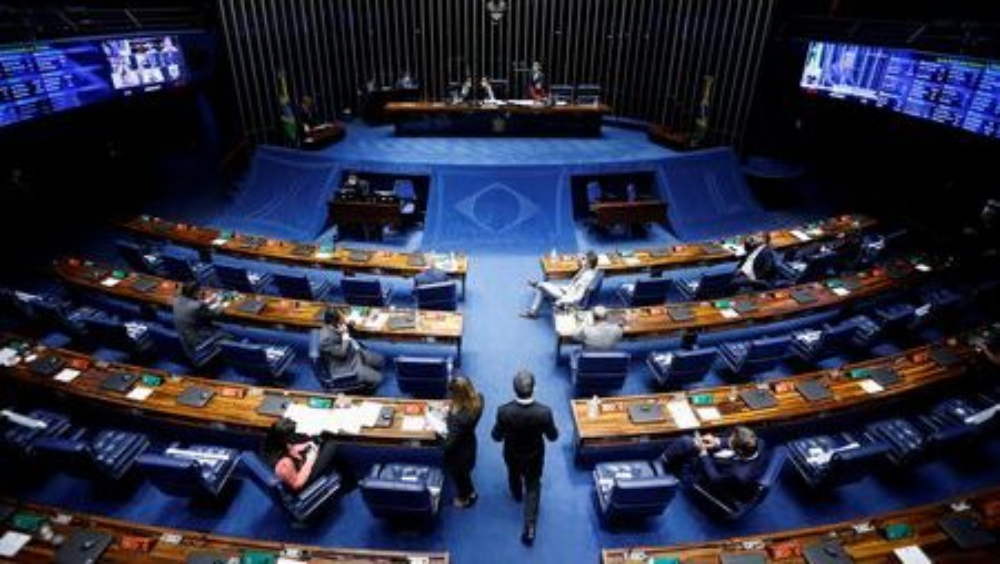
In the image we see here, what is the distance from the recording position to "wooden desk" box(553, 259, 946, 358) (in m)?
7.68

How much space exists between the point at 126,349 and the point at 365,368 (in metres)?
3.52

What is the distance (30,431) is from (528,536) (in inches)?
215

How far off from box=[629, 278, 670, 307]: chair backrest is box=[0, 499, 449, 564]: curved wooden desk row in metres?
5.47

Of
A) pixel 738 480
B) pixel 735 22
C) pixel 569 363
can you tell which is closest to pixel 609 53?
pixel 735 22

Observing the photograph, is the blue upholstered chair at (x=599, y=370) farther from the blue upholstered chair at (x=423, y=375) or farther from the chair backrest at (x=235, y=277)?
the chair backrest at (x=235, y=277)

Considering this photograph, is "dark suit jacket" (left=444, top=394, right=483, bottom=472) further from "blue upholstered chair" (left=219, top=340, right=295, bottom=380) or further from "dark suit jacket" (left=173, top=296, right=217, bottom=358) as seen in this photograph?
"dark suit jacket" (left=173, top=296, right=217, bottom=358)

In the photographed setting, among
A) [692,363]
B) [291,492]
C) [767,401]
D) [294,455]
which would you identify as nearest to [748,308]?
[692,363]

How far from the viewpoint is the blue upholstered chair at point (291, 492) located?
15.8ft

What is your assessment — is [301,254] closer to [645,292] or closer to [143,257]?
[143,257]

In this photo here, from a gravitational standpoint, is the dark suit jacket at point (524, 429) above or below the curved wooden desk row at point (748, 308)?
above

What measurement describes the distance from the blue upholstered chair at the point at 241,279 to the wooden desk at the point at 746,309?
5062 mm

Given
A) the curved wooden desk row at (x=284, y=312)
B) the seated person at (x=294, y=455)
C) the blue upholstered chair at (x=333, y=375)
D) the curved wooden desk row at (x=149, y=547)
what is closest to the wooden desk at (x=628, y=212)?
the curved wooden desk row at (x=284, y=312)

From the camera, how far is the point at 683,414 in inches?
234

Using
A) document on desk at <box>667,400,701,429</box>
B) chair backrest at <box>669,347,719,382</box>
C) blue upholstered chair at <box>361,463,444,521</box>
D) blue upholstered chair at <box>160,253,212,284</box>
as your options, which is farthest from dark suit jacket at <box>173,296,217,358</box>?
chair backrest at <box>669,347,719,382</box>
